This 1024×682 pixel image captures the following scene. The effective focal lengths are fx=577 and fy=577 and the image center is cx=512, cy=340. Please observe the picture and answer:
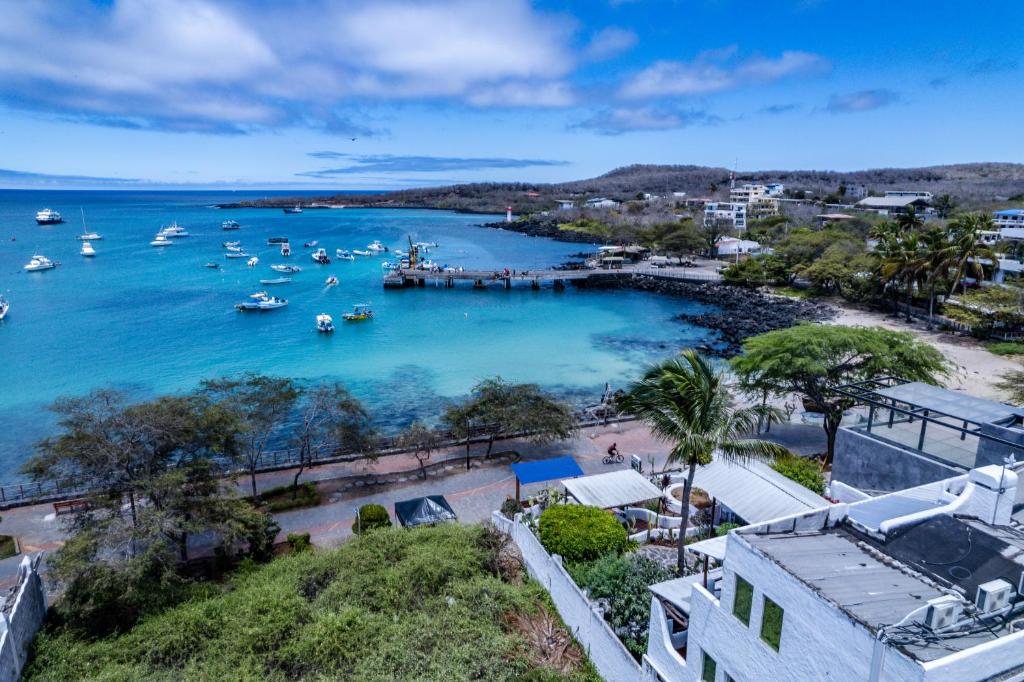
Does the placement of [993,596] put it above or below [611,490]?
above

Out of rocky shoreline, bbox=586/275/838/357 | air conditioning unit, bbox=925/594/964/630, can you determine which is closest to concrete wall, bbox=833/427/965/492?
air conditioning unit, bbox=925/594/964/630

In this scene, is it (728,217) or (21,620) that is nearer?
(21,620)

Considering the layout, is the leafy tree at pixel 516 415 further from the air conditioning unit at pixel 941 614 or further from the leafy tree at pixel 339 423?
the air conditioning unit at pixel 941 614

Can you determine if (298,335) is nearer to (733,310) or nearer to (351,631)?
(351,631)

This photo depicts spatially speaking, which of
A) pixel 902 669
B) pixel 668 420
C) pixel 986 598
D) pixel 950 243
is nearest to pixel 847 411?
pixel 668 420

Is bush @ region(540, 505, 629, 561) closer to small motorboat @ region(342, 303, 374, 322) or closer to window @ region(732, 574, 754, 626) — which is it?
window @ region(732, 574, 754, 626)

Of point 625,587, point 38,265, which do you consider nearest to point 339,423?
point 625,587

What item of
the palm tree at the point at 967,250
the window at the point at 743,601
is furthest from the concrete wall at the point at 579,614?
the palm tree at the point at 967,250
